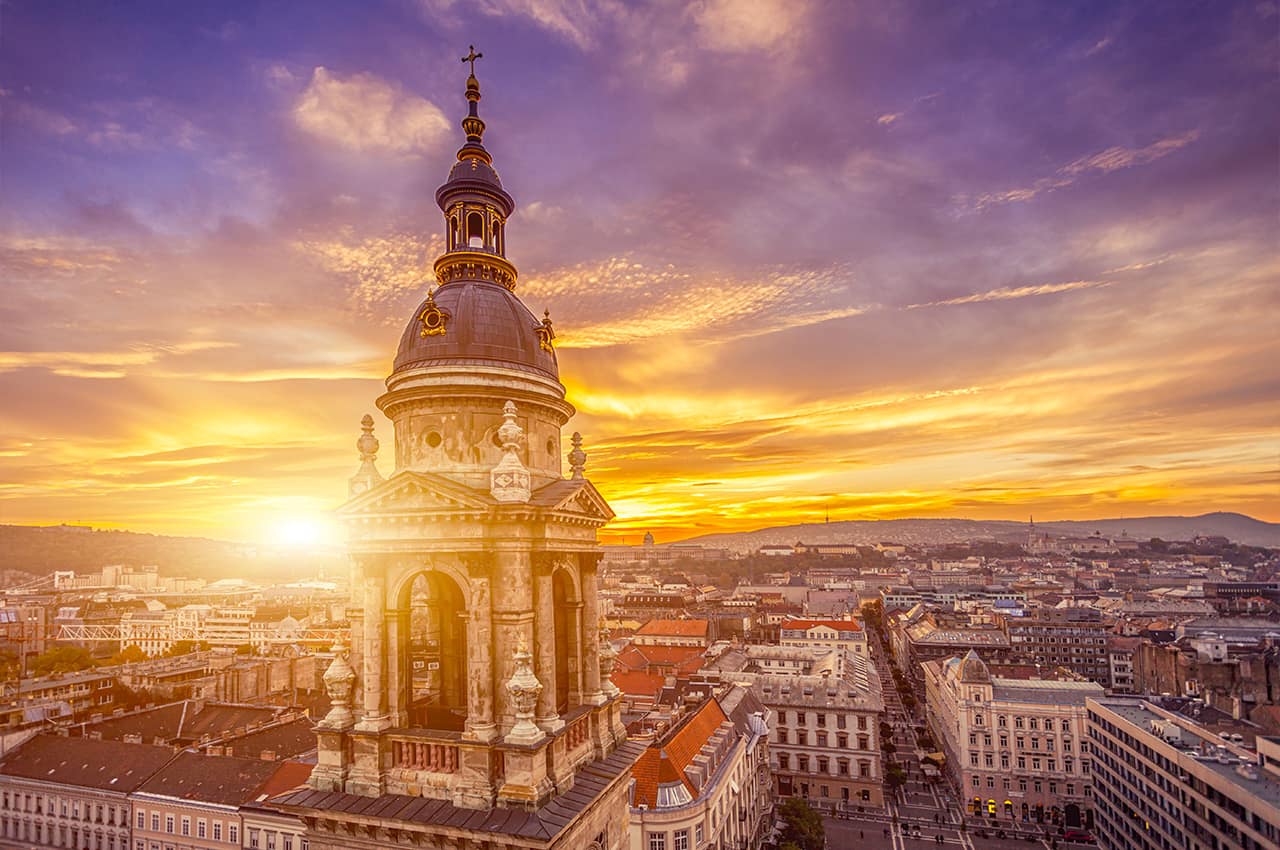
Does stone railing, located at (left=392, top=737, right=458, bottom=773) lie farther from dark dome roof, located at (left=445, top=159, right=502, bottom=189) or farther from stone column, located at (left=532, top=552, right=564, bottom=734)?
dark dome roof, located at (left=445, top=159, right=502, bottom=189)

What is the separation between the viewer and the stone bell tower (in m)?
17.2

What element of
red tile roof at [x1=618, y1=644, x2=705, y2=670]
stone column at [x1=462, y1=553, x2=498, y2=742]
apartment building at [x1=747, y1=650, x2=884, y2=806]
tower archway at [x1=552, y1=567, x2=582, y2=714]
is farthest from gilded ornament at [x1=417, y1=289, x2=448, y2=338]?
red tile roof at [x1=618, y1=644, x2=705, y2=670]

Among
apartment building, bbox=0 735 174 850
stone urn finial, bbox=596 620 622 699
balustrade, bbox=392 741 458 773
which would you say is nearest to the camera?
balustrade, bbox=392 741 458 773

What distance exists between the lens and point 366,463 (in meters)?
20.4

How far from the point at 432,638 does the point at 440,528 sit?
4.40 meters

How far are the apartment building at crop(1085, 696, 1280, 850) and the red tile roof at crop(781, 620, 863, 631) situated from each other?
6336 cm

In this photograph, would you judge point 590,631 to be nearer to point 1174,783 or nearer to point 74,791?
point 1174,783

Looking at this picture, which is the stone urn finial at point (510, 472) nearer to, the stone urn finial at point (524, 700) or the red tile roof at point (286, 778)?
the stone urn finial at point (524, 700)

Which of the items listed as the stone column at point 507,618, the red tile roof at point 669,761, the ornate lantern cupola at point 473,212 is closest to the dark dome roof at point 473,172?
the ornate lantern cupola at point 473,212

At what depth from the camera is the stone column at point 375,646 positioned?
61.0ft

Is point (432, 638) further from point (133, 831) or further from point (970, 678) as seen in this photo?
point (970, 678)

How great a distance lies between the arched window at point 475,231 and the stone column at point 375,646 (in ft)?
30.2

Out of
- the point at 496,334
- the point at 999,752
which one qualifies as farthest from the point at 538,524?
the point at 999,752

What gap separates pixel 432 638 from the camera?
21031mm
